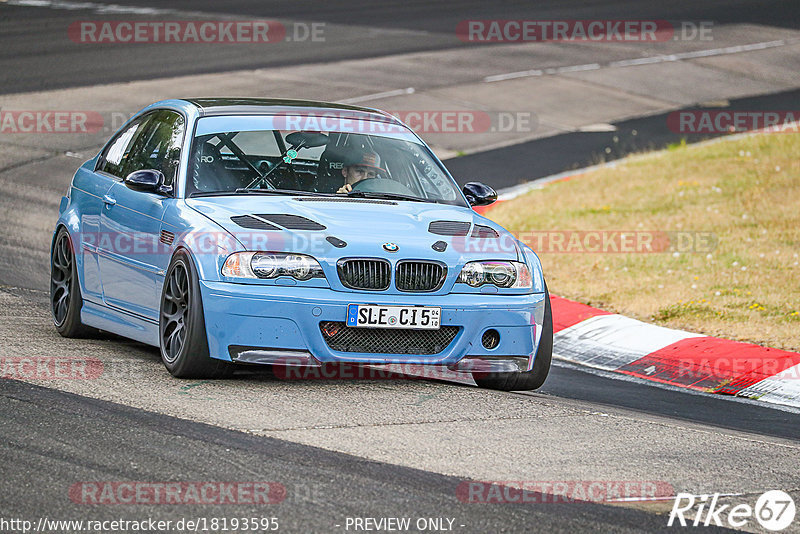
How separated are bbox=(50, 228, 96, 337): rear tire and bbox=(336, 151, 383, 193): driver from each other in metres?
1.96

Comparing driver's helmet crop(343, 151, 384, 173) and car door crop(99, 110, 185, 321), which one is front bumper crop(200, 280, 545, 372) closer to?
car door crop(99, 110, 185, 321)

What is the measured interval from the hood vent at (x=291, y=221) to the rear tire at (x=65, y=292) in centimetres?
191

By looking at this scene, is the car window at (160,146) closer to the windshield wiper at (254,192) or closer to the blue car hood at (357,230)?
the windshield wiper at (254,192)

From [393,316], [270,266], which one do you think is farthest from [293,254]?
[393,316]

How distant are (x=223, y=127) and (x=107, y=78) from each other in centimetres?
1444

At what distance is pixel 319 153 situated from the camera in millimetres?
8109

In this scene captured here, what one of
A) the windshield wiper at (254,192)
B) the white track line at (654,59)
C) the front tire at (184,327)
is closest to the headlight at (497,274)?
the windshield wiper at (254,192)

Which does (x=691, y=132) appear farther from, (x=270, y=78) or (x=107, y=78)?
(x=107, y=78)

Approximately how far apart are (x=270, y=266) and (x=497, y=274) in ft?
4.17

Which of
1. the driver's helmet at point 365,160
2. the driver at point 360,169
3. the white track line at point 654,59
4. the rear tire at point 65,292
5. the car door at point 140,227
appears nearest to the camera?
the car door at point 140,227

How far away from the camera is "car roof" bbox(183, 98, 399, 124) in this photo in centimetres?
830

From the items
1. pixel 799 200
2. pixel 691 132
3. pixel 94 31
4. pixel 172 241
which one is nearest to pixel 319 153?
pixel 172 241

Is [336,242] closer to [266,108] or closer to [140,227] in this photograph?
[140,227]

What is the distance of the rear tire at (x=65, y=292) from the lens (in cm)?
852
